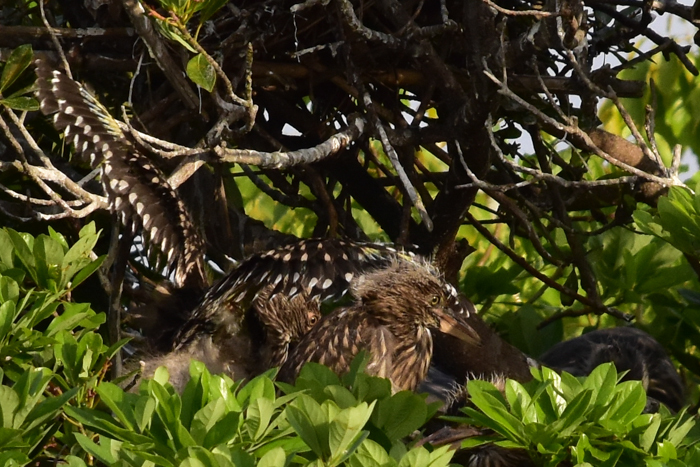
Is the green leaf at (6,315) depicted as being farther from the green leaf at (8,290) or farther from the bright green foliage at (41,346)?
the green leaf at (8,290)

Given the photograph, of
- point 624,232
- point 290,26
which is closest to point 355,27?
point 290,26

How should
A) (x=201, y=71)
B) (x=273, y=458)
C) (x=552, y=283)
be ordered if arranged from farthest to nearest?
(x=552, y=283) < (x=201, y=71) < (x=273, y=458)

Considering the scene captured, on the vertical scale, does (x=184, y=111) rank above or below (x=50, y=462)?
above

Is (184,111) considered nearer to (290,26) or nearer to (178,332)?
(290,26)

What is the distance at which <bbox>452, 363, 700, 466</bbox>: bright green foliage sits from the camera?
168cm

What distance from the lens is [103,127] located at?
3043 millimetres

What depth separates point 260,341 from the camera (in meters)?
3.15

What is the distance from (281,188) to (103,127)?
2.54ft

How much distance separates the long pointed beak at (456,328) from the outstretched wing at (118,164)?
768 mm

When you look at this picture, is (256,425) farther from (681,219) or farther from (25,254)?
(681,219)

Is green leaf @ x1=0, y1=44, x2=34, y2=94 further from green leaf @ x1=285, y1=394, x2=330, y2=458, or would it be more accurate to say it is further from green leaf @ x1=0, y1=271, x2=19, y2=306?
green leaf @ x1=285, y1=394, x2=330, y2=458

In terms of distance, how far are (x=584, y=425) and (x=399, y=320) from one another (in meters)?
1.35

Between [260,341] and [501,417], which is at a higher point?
[501,417]

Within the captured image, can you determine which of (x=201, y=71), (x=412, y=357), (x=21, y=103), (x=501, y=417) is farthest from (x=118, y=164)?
(x=501, y=417)
